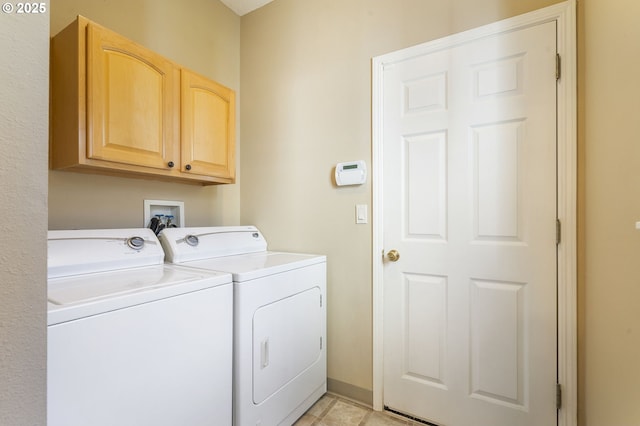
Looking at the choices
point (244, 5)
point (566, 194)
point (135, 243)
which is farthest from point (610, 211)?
point (244, 5)

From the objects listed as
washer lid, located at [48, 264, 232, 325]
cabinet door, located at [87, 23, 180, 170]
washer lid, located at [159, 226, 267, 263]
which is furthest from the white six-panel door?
cabinet door, located at [87, 23, 180, 170]

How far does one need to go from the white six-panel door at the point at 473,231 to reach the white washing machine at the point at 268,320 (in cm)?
45

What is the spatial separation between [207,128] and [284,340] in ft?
4.41

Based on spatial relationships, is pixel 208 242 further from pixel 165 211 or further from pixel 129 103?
pixel 129 103

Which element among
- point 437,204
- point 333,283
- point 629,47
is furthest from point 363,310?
point 629,47

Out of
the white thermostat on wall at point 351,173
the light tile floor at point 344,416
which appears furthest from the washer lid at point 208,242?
the light tile floor at point 344,416

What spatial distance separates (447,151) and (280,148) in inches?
46.2

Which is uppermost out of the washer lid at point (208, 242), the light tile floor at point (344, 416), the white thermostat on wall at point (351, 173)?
the white thermostat on wall at point (351, 173)

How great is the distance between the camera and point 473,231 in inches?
60.7

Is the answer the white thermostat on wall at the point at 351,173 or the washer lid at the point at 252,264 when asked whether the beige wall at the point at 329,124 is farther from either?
the washer lid at the point at 252,264

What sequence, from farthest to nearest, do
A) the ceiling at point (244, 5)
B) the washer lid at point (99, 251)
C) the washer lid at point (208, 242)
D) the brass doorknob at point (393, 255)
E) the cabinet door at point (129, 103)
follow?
the ceiling at point (244, 5)
the brass doorknob at point (393, 255)
the washer lid at point (208, 242)
the cabinet door at point (129, 103)
the washer lid at point (99, 251)

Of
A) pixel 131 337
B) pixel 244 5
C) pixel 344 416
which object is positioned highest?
pixel 244 5

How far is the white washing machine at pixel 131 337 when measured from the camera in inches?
32.8

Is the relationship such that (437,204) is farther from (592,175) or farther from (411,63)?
(411,63)
